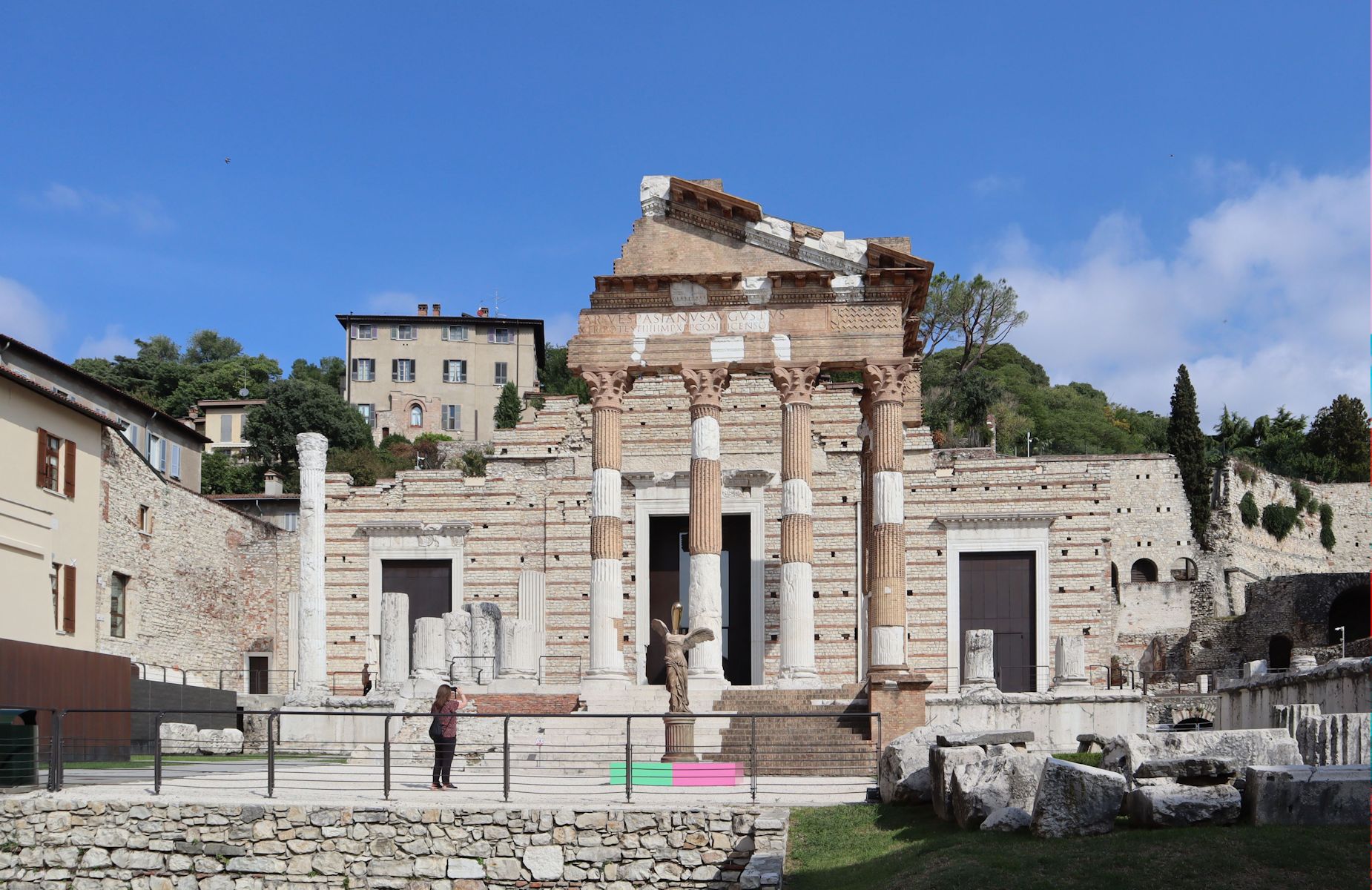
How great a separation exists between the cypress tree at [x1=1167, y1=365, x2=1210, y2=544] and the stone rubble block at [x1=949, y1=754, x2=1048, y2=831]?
54.1 m

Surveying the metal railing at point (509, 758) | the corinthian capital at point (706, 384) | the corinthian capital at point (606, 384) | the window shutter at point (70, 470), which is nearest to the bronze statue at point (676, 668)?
the metal railing at point (509, 758)

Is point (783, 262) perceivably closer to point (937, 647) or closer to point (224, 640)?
point (937, 647)

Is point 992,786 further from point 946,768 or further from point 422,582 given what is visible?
point 422,582

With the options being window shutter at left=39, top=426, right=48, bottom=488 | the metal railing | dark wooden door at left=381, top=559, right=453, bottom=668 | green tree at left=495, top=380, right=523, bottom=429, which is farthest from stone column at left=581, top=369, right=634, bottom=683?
green tree at left=495, top=380, right=523, bottom=429

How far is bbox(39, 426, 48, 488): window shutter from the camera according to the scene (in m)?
32.5

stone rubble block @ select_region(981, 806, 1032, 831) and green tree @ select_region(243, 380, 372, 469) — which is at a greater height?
green tree @ select_region(243, 380, 372, 469)

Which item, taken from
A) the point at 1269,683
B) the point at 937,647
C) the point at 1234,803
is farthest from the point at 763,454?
the point at 1234,803

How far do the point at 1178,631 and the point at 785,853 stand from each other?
1790 inches

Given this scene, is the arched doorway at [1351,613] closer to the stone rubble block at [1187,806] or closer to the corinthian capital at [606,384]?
the corinthian capital at [606,384]

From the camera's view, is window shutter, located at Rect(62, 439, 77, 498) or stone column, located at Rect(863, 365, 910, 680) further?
window shutter, located at Rect(62, 439, 77, 498)

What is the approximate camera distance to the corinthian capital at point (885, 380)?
30.1 m

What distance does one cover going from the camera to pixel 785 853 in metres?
16.5

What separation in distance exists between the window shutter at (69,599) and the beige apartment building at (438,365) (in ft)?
151

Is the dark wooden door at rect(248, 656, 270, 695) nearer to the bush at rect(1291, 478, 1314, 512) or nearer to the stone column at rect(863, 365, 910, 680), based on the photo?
the stone column at rect(863, 365, 910, 680)
